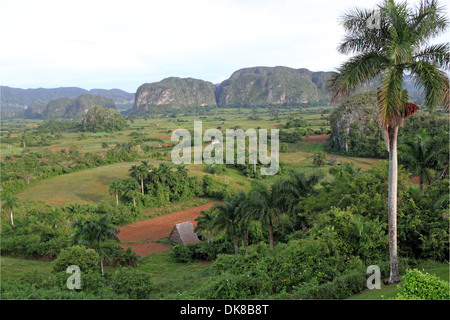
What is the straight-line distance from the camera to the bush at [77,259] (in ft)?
42.5

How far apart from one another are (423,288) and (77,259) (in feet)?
41.5

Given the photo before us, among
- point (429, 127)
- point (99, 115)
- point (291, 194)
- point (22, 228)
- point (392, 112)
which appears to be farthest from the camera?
point (99, 115)

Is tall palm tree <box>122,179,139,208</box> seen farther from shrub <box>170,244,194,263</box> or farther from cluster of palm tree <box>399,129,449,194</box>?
cluster of palm tree <box>399,129,449,194</box>

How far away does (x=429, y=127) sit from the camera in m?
47.4

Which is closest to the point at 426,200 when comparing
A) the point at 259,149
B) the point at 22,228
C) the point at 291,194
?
the point at 291,194

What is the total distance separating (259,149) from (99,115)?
7223cm

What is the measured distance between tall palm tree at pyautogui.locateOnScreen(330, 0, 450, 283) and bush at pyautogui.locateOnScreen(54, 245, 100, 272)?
11986 millimetres

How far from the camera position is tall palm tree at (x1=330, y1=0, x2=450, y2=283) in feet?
22.6

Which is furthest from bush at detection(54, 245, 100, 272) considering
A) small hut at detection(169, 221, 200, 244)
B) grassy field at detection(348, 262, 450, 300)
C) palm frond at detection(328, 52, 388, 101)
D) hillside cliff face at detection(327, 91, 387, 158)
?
hillside cliff face at detection(327, 91, 387, 158)

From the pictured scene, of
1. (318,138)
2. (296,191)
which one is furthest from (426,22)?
(318,138)

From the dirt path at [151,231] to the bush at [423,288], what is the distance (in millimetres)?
19199

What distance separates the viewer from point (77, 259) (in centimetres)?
1308
